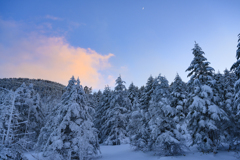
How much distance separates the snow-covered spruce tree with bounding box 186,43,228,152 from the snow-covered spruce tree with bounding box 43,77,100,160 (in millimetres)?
11663

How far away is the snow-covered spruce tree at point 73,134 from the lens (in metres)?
14.9

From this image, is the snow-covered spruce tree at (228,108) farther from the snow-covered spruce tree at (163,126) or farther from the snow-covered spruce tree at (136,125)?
the snow-covered spruce tree at (136,125)

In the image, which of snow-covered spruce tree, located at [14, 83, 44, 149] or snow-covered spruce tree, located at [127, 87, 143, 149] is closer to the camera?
snow-covered spruce tree, located at [127, 87, 143, 149]

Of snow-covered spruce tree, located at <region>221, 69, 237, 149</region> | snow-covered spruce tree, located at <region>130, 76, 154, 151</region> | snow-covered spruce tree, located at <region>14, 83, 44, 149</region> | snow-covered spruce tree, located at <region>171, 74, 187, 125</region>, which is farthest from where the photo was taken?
snow-covered spruce tree, located at <region>14, 83, 44, 149</region>

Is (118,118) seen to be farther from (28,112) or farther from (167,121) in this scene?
(28,112)

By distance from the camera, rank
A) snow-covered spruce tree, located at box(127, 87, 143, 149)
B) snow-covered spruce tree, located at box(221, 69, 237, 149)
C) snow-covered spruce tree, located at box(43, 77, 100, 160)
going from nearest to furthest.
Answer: snow-covered spruce tree, located at box(43, 77, 100, 160)
snow-covered spruce tree, located at box(221, 69, 237, 149)
snow-covered spruce tree, located at box(127, 87, 143, 149)

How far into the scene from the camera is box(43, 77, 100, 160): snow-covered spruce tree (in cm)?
1494

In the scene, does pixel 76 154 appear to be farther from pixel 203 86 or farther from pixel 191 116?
pixel 203 86

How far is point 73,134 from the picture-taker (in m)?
16.3

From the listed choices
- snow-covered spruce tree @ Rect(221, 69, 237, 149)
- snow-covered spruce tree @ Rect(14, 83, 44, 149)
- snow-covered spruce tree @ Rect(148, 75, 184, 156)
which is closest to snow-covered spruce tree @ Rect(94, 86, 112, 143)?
snow-covered spruce tree @ Rect(14, 83, 44, 149)

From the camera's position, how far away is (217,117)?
1480cm

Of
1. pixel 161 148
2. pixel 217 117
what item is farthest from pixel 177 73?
pixel 161 148

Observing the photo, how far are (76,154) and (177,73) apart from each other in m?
23.2

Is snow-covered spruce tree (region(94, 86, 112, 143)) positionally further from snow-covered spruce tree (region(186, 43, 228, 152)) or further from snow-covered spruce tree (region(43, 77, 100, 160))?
snow-covered spruce tree (region(186, 43, 228, 152))
